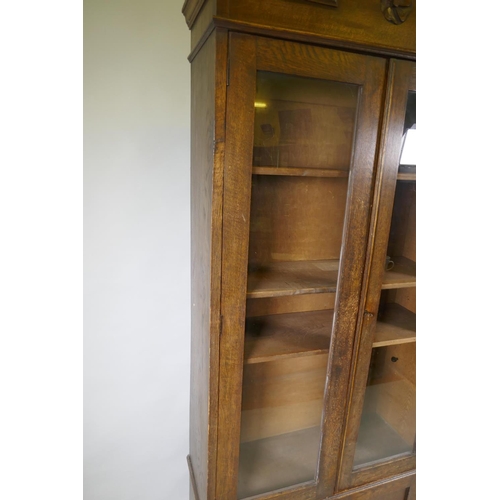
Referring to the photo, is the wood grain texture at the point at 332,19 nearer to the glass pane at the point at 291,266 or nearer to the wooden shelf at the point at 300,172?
the glass pane at the point at 291,266

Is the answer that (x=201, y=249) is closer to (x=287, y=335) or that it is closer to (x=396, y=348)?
(x=287, y=335)

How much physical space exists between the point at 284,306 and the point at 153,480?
2.70 feet

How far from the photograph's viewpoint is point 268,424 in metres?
1.20

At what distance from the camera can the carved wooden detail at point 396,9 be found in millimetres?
881

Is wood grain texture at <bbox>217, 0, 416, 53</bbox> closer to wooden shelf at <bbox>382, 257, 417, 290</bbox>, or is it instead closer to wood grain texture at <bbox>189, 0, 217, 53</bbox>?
wood grain texture at <bbox>189, 0, 217, 53</bbox>

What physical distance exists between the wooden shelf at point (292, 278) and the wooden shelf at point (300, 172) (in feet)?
0.78

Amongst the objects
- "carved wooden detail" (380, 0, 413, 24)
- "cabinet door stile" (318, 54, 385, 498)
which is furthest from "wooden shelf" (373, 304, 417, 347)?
"carved wooden detail" (380, 0, 413, 24)

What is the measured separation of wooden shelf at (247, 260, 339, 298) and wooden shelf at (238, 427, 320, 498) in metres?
0.46

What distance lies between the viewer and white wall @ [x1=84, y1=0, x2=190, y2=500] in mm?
1101

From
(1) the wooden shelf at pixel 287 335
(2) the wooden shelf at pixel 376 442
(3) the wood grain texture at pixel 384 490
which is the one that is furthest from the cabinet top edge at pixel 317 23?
(3) the wood grain texture at pixel 384 490

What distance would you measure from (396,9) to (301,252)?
0.65 meters
